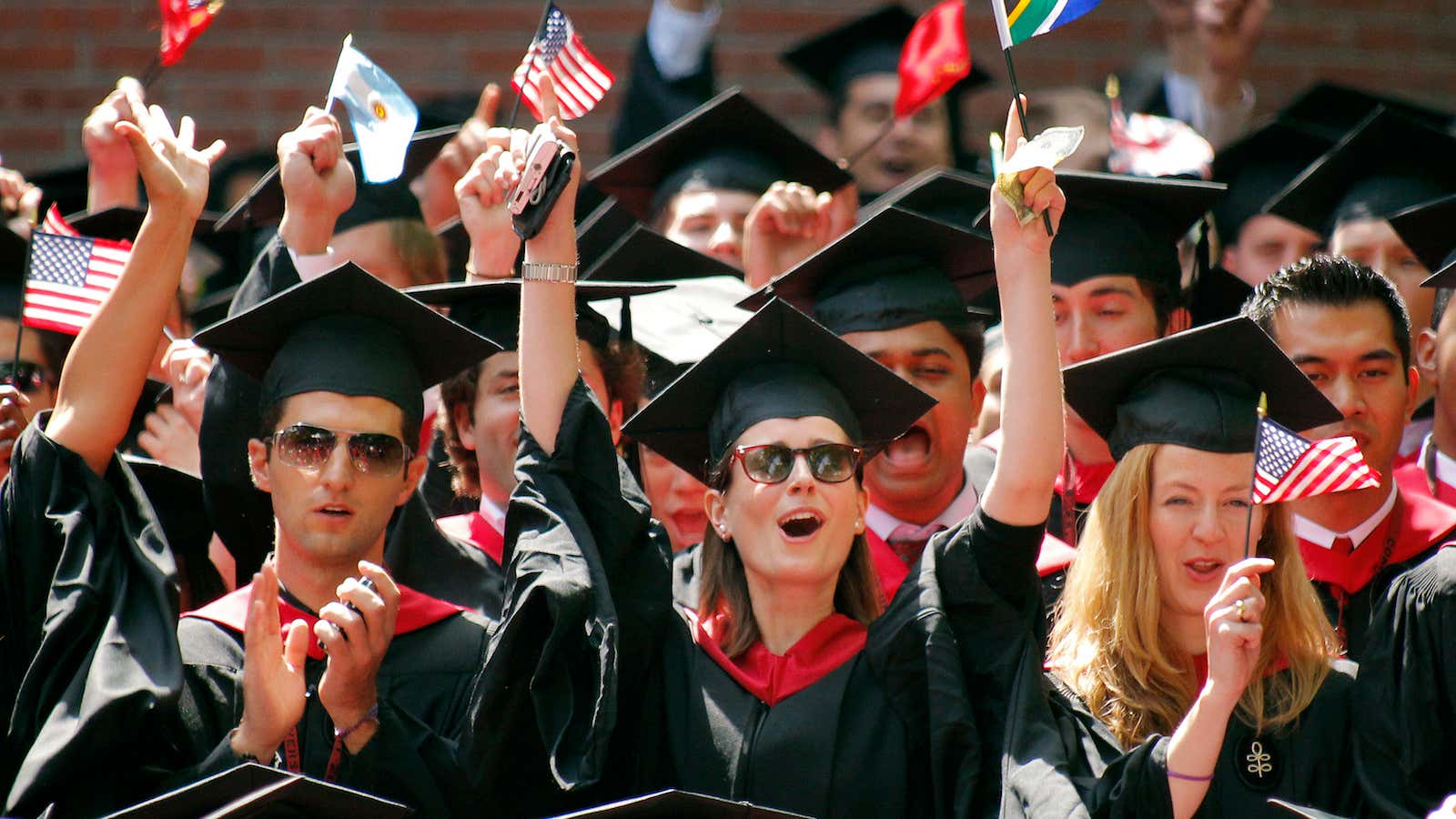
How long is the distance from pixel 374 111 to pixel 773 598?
1802mm

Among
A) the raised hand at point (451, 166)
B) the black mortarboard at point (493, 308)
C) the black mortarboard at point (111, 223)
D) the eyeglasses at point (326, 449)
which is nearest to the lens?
the eyeglasses at point (326, 449)

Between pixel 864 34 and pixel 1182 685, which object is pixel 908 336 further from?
pixel 864 34

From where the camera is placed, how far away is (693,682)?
4.04 m

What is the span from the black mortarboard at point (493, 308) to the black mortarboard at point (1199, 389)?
117cm

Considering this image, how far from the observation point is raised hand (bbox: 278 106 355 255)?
185 inches

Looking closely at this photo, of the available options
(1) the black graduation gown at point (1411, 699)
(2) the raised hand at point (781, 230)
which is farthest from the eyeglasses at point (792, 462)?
(2) the raised hand at point (781, 230)

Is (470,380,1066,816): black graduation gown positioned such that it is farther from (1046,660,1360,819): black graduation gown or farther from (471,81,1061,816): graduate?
(1046,660,1360,819): black graduation gown

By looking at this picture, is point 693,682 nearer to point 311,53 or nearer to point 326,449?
point 326,449

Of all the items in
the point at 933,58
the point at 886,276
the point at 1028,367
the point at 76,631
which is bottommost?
the point at 76,631

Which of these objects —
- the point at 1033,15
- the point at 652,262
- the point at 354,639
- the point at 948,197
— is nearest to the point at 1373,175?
the point at 948,197

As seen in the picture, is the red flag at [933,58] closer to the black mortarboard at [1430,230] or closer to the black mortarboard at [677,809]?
the black mortarboard at [1430,230]

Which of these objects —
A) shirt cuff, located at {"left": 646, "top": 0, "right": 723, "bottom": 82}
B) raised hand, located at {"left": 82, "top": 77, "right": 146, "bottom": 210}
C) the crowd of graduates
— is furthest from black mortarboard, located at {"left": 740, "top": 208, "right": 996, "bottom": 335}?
shirt cuff, located at {"left": 646, "top": 0, "right": 723, "bottom": 82}

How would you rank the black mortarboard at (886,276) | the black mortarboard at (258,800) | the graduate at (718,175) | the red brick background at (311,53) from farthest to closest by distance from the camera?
1. the red brick background at (311,53)
2. the graduate at (718,175)
3. the black mortarboard at (886,276)
4. the black mortarboard at (258,800)

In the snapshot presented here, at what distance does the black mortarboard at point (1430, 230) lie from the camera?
5.34 m
